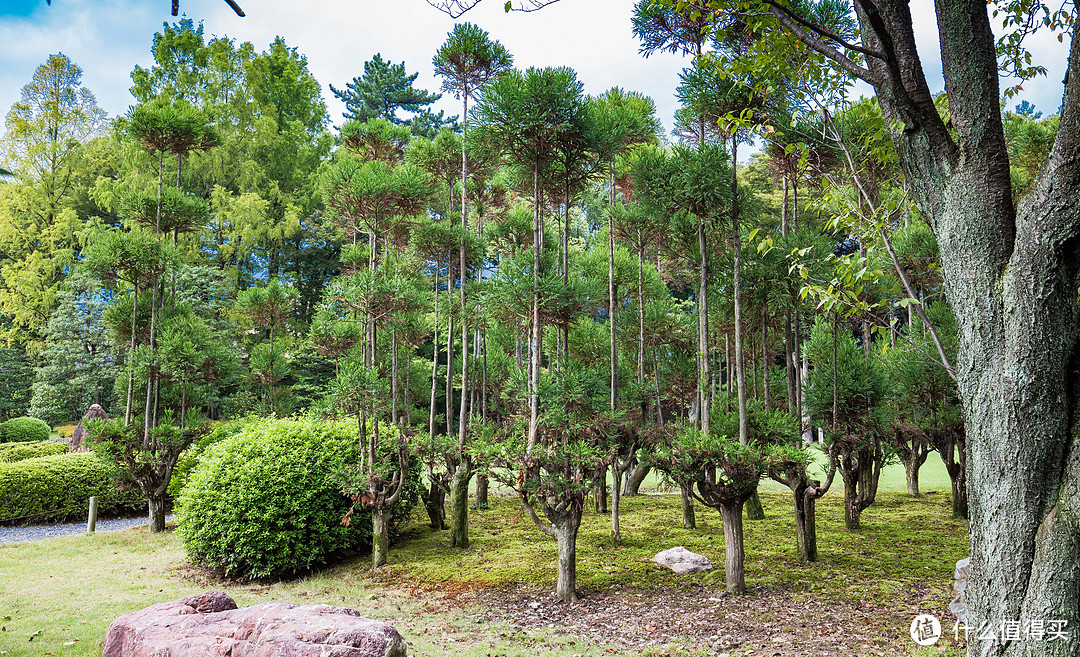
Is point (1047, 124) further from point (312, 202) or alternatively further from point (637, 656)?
point (312, 202)

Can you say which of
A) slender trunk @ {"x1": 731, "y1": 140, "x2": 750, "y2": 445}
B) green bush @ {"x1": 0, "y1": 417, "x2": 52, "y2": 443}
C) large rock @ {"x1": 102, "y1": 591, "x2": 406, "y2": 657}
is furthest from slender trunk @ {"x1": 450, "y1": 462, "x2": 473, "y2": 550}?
green bush @ {"x1": 0, "y1": 417, "x2": 52, "y2": 443}

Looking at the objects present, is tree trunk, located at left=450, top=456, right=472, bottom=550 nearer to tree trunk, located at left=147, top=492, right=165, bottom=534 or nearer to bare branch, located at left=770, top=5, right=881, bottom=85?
tree trunk, located at left=147, top=492, right=165, bottom=534

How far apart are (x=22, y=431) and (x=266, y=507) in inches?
523

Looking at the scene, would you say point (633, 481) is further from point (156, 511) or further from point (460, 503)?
point (156, 511)

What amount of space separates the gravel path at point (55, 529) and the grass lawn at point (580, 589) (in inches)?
39.7

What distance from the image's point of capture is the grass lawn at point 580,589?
15.0 ft

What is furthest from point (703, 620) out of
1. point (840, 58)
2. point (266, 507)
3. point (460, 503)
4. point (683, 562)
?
Answer: point (266, 507)

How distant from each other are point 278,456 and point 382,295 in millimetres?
2255

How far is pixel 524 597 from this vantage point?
18.6ft

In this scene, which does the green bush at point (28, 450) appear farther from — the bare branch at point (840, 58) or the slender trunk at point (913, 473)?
the slender trunk at point (913, 473)

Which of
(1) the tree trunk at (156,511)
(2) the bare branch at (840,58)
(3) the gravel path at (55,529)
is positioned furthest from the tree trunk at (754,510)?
(3) the gravel path at (55,529)

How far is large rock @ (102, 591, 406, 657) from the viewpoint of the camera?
3.25m

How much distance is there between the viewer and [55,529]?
9844 millimetres

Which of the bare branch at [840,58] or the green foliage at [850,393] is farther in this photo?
the green foliage at [850,393]
